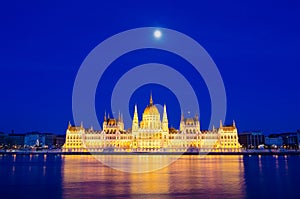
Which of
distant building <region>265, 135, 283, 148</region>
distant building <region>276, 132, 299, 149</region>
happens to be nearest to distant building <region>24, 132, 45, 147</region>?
distant building <region>265, 135, 283, 148</region>

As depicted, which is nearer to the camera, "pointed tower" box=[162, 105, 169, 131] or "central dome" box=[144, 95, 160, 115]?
"pointed tower" box=[162, 105, 169, 131]

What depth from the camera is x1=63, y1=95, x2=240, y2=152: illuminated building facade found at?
401 ft

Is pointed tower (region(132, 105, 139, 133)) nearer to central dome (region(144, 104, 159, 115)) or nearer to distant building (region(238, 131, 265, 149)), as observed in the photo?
central dome (region(144, 104, 159, 115))

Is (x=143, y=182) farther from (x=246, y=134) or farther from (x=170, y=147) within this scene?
(x=246, y=134)

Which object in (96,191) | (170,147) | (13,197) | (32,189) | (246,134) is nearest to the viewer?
(13,197)

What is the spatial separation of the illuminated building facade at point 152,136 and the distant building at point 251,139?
21.5 meters

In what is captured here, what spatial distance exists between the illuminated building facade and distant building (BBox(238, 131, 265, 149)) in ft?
70.4

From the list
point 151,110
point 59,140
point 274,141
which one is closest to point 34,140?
point 59,140

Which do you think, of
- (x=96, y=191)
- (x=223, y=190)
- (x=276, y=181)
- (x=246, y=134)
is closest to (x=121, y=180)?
(x=96, y=191)

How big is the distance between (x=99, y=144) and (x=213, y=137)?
39.1m

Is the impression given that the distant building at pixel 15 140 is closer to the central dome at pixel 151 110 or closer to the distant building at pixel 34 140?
the distant building at pixel 34 140

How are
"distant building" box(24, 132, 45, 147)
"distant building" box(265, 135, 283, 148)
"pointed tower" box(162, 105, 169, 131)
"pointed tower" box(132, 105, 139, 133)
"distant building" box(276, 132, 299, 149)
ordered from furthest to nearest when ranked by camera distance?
"distant building" box(24, 132, 45, 147)
"distant building" box(265, 135, 283, 148)
"distant building" box(276, 132, 299, 149)
"pointed tower" box(132, 105, 139, 133)
"pointed tower" box(162, 105, 169, 131)

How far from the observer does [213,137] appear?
407ft

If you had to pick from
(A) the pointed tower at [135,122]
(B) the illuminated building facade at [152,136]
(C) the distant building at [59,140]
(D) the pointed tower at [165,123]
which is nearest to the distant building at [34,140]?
(C) the distant building at [59,140]
